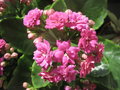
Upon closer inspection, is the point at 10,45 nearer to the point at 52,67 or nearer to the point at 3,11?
the point at 3,11

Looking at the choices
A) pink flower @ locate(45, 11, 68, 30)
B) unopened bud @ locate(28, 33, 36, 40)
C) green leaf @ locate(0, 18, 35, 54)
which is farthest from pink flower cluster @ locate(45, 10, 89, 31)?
green leaf @ locate(0, 18, 35, 54)

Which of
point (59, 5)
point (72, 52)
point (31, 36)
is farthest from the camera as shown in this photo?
point (59, 5)

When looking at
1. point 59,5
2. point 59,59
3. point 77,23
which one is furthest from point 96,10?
point 59,59

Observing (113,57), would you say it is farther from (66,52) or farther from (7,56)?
(7,56)

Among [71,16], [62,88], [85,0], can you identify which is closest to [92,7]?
[85,0]

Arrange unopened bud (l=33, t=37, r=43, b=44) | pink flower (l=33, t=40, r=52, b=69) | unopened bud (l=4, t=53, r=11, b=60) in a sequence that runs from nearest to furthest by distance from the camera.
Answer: pink flower (l=33, t=40, r=52, b=69) → unopened bud (l=33, t=37, r=43, b=44) → unopened bud (l=4, t=53, r=11, b=60)

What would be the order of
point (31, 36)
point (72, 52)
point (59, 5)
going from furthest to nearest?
point (59, 5) < point (31, 36) < point (72, 52)

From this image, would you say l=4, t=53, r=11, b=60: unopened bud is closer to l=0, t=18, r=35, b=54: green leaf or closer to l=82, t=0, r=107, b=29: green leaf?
l=0, t=18, r=35, b=54: green leaf

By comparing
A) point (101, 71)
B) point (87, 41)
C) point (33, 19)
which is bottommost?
point (101, 71)
